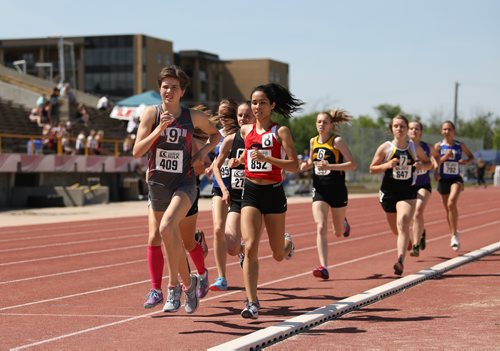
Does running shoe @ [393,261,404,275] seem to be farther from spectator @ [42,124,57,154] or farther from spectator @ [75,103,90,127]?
spectator @ [75,103,90,127]

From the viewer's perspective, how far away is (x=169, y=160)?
312 inches

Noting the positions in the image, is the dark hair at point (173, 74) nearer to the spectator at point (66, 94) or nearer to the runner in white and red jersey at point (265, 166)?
the runner in white and red jersey at point (265, 166)

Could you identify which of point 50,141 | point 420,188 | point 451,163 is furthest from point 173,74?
point 50,141

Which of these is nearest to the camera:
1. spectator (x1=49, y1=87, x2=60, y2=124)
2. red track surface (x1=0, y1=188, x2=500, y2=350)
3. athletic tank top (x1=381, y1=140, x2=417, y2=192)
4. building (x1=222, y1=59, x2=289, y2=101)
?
red track surface (x1=0, y1=188, x2=500, y2=350)

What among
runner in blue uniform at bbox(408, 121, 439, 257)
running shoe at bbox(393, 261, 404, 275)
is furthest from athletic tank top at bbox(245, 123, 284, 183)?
runner in blue uniform at bbox(408, 121, 439, 257)

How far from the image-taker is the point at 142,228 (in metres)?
21.5

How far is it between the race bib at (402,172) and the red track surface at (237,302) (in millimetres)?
1195

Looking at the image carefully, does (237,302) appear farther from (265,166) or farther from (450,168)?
(450,168)

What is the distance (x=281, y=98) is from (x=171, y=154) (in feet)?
3.73

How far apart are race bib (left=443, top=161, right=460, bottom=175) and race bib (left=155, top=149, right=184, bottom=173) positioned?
8.15 m

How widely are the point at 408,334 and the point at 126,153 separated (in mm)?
33793

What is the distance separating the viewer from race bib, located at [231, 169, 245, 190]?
9.98m

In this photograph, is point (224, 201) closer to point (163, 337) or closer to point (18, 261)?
point (163, 337)

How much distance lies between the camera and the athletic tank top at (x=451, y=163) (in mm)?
15094
